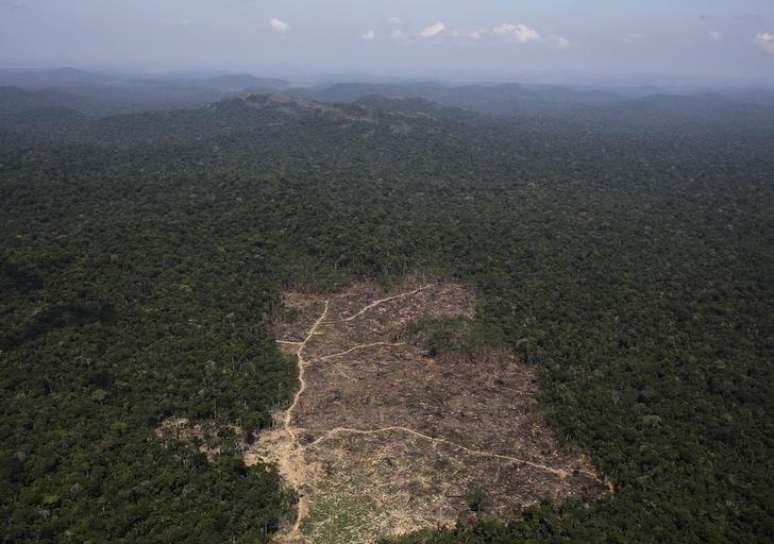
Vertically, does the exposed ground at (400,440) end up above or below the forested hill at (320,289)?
below

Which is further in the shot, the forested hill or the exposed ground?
the exposed ground

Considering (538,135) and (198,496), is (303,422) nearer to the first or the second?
(198,496)

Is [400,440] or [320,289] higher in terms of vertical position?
[320,289]

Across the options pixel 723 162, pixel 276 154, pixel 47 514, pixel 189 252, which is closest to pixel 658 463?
pixel 47 514

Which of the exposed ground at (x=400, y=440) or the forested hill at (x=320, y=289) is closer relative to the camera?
the forested hill at (x=320, y=289)
